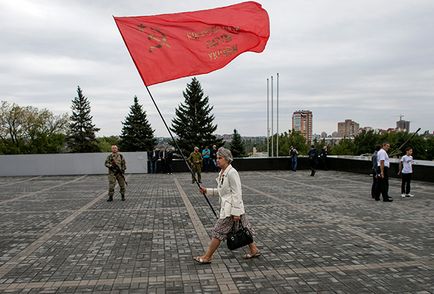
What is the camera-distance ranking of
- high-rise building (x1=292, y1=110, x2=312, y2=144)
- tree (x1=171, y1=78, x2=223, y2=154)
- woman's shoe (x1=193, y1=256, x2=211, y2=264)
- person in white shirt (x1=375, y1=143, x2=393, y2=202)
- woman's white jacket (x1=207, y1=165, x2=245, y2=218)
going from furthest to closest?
high-rise building (x1=292, y1=110, x2=312, y2=144) < tree (x1=171, y1=78, x2=223, y2=154) < person in white shirt (x1=375, y1=143, x2=393, y2=202) < woman's shoe (x1=193, y1=256, x2=211, y2=264) < woman's white jacket (x1=207, y1=165, x2=245, y2=218)

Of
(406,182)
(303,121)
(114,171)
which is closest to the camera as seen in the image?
(114,171)

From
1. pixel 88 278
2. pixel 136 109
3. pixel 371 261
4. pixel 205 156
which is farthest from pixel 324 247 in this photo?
pixel 136 109

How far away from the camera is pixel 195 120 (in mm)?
63000

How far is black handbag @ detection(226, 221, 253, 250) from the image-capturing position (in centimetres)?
578

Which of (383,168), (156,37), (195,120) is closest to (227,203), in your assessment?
(156,37)

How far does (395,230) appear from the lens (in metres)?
8.16

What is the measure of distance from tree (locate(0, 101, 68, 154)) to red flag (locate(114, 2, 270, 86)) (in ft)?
182

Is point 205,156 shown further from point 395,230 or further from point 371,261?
point 371,261

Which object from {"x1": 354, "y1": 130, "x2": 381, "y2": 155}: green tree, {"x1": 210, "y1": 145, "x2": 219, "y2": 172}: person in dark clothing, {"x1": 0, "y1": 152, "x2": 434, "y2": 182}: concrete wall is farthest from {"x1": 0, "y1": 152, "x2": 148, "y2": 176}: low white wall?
{"x1": 354, "y1": 130, "x2": 381, "y2": 155}: green tree

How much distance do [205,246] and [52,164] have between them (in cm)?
2038

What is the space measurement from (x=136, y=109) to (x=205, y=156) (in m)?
43.7

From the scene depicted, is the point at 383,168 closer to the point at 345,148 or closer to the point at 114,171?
the point at 114,171

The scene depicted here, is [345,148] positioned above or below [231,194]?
above

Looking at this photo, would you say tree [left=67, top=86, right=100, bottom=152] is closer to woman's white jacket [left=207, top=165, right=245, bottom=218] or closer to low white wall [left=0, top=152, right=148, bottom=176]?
low white wall [left=0, top=152, right=148, bottom=176]
